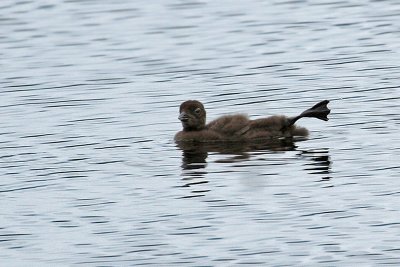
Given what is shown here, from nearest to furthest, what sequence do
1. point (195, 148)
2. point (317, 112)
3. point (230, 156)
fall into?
point (230, 156), point (195, 148), point (317, 112)

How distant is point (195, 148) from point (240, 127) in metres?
0.75

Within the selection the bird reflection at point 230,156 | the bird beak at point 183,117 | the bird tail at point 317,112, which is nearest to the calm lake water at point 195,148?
the bird reflection at point 230,156

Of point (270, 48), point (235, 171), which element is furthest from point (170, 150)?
point (270, 48)

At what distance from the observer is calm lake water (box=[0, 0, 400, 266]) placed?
14.6 m

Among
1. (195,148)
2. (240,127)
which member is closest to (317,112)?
(240,127)

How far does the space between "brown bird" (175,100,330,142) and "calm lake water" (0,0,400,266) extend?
303 millimetres

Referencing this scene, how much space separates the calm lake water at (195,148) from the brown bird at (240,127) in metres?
0.30

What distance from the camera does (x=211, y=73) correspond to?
2459cm

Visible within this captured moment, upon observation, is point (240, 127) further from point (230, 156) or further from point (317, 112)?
point (230, 156)

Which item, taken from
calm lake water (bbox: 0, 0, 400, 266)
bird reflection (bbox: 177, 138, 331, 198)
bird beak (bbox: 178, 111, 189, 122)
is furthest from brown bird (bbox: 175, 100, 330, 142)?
calm lake water (bbox: 0, 0, 400, 266)

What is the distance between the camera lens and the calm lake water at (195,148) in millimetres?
14648

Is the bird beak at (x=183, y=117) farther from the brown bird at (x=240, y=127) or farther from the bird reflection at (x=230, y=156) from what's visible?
the bird reflection at (x=230, y=156)

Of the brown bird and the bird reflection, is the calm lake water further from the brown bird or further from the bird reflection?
the brown bird

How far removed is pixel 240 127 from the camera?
20.4m
